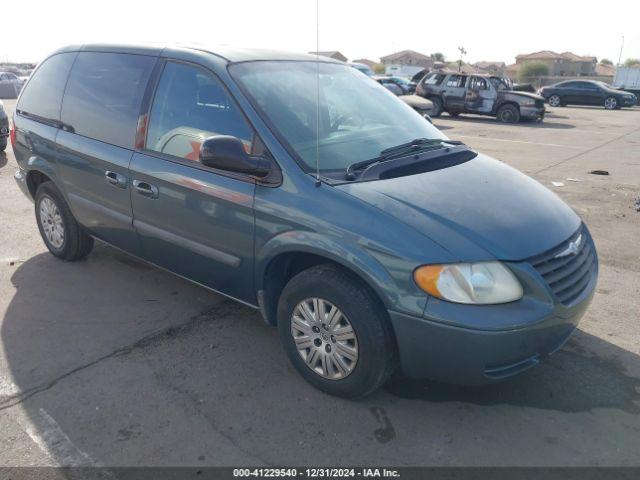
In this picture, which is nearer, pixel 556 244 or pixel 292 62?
pixel 556 244

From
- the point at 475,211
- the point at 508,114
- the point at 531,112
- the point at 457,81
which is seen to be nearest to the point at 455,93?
the point at 457,81

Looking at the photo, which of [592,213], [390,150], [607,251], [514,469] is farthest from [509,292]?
[592,213]

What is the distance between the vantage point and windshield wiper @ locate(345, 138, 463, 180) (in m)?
3.09

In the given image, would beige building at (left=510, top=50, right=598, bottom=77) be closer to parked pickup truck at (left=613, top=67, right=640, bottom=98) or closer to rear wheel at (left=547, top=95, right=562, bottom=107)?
parked pickup truck at (left=613, top=67, right=640, bottom=98)

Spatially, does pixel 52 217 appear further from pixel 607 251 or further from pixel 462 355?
pixel 607 251

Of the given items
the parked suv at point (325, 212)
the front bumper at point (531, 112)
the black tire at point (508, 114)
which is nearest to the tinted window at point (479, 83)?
the black tire at point (508, 114)

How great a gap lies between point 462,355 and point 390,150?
139cm

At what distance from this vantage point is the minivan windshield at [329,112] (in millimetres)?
3189

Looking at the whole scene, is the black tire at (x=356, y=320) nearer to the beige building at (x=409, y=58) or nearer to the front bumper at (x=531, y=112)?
the front bumper at (x=531, y=112)

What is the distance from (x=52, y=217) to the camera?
486 centimetres

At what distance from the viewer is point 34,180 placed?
498 centimetres

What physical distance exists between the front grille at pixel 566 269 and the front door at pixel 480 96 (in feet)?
56.3

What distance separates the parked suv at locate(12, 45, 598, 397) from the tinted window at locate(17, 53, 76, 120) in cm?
6

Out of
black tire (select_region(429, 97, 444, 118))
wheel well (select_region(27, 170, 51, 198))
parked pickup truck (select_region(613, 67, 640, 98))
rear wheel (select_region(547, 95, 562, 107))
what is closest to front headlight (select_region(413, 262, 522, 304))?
wheel well (select_region(27, 170, 51, 198))
